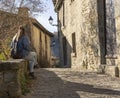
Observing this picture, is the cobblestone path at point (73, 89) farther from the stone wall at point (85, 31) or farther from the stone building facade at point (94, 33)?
the stone wall at point (85, 31)

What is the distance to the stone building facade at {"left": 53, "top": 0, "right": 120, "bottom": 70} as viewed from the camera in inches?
496

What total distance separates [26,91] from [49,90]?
0.73 meters

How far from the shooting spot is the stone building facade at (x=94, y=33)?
12609 millimetres

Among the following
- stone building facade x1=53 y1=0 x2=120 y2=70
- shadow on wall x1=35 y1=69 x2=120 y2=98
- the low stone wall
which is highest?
stone building facade x1=53 y1=0 x2=120 y2=70

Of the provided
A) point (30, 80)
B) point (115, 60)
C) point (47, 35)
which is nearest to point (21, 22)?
point (115, 60)

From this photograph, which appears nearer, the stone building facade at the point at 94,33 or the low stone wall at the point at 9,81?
the low stone wall at the point at 9,81

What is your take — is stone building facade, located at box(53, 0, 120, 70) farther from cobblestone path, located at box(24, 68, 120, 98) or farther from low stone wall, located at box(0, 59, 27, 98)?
low stone wall, located at box(0, 59, 27, 98)

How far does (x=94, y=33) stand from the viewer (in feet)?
48.6

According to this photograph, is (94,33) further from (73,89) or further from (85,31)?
(73,89)

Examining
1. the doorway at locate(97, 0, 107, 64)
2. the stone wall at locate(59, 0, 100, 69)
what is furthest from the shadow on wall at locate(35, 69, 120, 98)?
the stone wall at locate(59, 0, 100, 69)

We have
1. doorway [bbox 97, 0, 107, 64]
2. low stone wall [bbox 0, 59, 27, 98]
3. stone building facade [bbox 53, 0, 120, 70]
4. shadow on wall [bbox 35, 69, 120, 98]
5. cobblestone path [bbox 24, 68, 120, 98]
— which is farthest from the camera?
doorway [bbox 97, 0, 107, 64]

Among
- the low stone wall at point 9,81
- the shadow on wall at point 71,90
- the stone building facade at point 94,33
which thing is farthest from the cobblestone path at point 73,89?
the stone building facade at point 94,33

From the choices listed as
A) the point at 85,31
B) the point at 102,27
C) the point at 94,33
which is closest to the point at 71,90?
the point at 102,27

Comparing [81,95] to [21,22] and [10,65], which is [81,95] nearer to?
[10,65]
